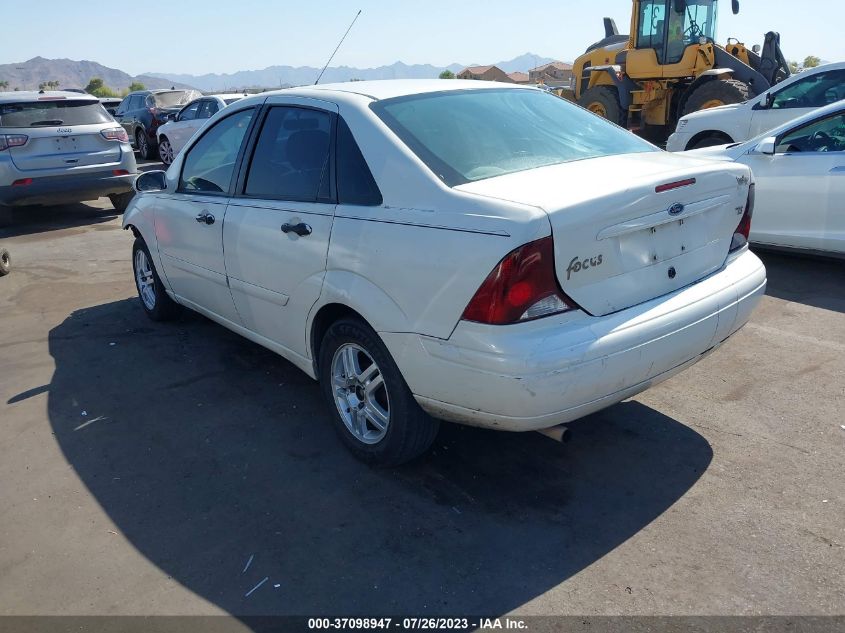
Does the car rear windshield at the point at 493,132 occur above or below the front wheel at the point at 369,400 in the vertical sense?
above

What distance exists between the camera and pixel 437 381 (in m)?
3.05

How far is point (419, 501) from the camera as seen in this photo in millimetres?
3367

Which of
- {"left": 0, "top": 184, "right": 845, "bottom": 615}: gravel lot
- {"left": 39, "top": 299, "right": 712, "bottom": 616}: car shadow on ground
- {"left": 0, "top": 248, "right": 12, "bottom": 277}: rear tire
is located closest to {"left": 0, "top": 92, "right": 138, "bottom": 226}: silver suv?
{"left": 0, "top": 248, "right": 12, "bottom": 277}: rear tire

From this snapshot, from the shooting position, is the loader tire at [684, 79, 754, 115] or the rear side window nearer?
the rear side window

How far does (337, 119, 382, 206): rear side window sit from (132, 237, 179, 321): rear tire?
2644 mm

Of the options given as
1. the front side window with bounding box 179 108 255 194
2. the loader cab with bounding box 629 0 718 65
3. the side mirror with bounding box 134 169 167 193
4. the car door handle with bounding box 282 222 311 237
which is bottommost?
the car door handle with bounding box 282 222 311 237

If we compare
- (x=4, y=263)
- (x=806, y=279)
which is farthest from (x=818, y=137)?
(x=4, y=263)

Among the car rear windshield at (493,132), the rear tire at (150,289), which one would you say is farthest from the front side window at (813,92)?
the rear tire at (150,289)

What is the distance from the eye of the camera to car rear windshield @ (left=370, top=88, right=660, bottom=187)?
334cm

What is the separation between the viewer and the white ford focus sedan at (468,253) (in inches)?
113

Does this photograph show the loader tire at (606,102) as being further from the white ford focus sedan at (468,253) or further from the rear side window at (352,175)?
the rear side window at (352,175)

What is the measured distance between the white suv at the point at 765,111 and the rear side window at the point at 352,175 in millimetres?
6808

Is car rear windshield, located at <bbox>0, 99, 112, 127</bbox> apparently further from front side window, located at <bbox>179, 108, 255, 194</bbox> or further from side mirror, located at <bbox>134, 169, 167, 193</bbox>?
front side window, located at <bbox>179, 108, 255, 194</bbox>

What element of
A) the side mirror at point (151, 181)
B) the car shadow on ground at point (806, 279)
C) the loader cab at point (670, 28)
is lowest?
the car shadow on ground at point (806, 279)
